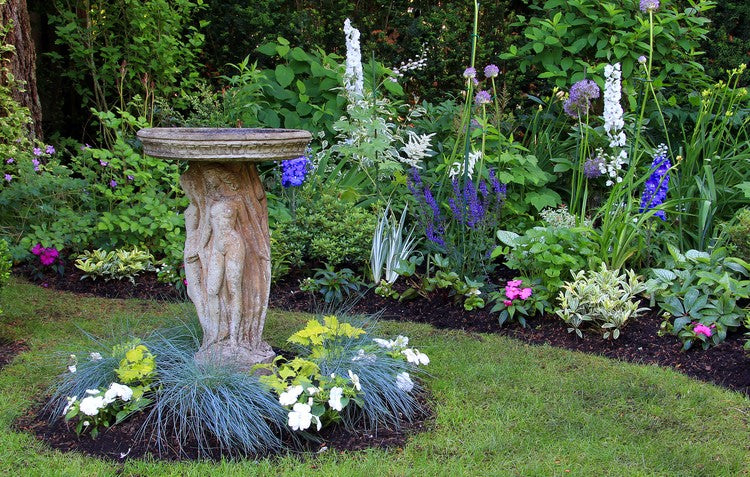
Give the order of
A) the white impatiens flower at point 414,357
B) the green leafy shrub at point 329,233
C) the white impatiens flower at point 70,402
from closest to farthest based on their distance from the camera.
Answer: the white impatiens flower at point 70,402
the white impatiens flower at point 414,357
the green leafy shrub at point 329,233

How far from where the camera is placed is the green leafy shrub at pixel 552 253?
491 cm

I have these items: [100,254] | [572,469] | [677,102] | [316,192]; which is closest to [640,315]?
[572,469]

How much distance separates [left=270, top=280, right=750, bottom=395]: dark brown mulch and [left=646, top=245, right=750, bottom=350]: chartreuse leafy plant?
92 millimetres

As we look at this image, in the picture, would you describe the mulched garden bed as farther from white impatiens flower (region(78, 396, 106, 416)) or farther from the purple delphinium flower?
white impatiens flower (region(78, 396, 106, 416))

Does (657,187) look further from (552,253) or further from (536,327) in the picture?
(536,327)

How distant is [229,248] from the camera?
3.78 m

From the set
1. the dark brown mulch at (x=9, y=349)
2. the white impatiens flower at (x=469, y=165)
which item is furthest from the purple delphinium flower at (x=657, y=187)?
the dark brown mulch at (x=9, y=349)

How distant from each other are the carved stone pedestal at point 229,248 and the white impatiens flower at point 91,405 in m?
0.59

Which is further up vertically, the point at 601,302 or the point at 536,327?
the point at 601,302

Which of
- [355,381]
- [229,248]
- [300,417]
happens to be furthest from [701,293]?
[229,248]

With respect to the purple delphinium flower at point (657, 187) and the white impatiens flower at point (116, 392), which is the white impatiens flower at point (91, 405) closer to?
the white impatiens flower at point (116, 392)

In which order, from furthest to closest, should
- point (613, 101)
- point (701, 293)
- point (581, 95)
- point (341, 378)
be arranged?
point (581, 95) < point (613, 101) < point (701, 293) < point (341, 378)

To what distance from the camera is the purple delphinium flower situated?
17.7ft

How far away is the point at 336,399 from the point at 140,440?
3.11ft
